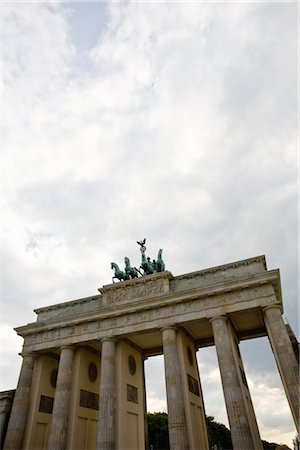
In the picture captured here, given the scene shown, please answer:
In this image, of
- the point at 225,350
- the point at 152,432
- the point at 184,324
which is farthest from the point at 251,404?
the point at 152,432

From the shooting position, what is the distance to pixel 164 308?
81.1ft

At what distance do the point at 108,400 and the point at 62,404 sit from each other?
3662 mm

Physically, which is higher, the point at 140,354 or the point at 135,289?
the point at 135,289

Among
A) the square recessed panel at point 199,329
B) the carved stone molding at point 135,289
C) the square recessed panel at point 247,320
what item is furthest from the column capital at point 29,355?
the square recessed panel at point 247,320

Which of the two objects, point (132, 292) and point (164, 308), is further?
point (132, 292)

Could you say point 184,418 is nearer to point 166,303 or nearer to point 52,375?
point 166,303

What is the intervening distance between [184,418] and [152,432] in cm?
4012

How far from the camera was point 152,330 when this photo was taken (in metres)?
24.6

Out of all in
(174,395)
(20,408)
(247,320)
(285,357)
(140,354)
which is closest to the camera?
(285,357)

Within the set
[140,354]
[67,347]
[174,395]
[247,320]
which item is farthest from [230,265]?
[67,347]

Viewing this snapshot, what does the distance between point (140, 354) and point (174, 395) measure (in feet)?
28.4

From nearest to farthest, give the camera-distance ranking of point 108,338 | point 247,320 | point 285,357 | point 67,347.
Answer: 1. point 285,357
2. point 247,320
3. point 108,338
4. point 67,347

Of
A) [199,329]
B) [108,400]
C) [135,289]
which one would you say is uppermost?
[135,289]

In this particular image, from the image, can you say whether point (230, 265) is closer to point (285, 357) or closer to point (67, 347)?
point (285, 357)
